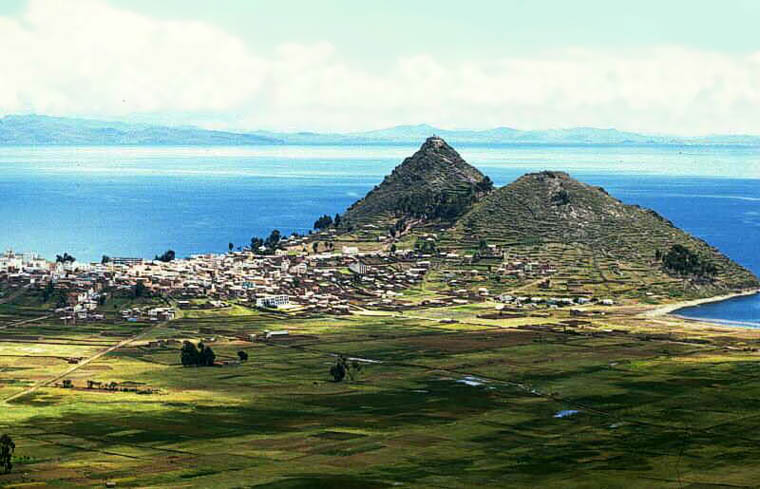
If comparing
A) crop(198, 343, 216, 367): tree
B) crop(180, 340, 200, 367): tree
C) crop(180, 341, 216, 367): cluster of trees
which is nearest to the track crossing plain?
crop(180, 340, 200, 367): tree

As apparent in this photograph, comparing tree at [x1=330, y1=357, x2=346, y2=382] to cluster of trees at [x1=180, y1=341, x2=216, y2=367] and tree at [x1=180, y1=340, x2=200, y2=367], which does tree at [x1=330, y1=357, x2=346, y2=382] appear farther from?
tree at [x1=180, y1=340, x2=200, y2=367]

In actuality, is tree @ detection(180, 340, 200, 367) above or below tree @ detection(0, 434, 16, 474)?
below

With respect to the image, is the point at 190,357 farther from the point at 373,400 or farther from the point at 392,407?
the point at 392,407

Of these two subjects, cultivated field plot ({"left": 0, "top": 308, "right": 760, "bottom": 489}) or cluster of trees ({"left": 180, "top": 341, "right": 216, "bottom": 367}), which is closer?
cultivated field plot ({"left": 0, "top": 308, "right": 760, "bottom": 489})

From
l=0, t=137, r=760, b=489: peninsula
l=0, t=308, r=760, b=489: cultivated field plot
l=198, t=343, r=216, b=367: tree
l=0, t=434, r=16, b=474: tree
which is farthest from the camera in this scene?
l=198, t=343, r=216, b=367: tree

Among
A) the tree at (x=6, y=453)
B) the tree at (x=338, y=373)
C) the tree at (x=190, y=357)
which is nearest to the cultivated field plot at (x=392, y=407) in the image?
the tree at (x=6, y=453)

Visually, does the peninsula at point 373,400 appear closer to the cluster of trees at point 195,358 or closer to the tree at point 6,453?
the cluster of trees at point 195,358

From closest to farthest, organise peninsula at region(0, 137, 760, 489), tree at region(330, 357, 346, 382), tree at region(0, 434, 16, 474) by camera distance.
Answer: tree at region(0, 434, 16, 474) → peninsula at region(0, 137, 760, 489) → tree at region(330, 357, 346, 382)

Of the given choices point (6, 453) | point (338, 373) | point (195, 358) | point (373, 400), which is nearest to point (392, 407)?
point (373, 400)
